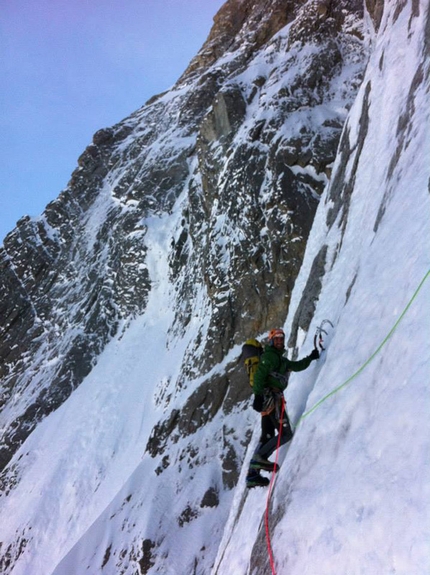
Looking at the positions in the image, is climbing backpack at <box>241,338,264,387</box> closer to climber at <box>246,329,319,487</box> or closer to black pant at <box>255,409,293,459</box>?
climber at <box>246,329,319,487</box>

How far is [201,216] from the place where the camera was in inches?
1369

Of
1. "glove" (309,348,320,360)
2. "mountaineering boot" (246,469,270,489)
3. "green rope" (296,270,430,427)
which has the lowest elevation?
→ "mountaineering boot" (246,469,270,489)

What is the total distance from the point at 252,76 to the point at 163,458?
93.3 feet

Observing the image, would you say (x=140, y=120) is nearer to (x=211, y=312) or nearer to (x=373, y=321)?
(x=211, y=312)

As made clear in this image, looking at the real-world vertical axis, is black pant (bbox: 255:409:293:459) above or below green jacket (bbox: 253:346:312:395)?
below

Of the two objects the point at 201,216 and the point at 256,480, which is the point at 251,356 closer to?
the point at 256,480

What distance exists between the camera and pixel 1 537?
3031 cm

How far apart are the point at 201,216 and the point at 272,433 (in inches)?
1140

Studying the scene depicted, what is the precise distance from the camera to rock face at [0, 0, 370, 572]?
23938 mm

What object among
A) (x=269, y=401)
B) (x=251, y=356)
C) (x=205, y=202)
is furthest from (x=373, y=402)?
(x=205, y=202)

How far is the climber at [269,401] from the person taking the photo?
22.0ft

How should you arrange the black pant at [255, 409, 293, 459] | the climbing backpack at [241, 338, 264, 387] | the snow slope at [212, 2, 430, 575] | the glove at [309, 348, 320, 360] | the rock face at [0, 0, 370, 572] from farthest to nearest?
the rock face at [0, 0, 370, 572] < the glove at [309, 348, 320, 360] < the climbing backpack at [241, 338, 264, 387] < the black pant at [255, 409, 293, 459] < the snow slope at [212, 2, 430, 575]

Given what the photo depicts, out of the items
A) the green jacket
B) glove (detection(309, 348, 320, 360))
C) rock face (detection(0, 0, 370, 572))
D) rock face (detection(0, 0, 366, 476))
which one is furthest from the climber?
rock face (detection(0, 0, 366, 476))

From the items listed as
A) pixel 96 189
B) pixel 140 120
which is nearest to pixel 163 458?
pixel 96 189
